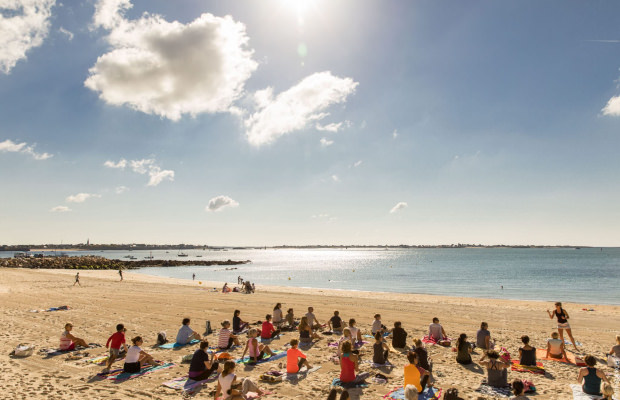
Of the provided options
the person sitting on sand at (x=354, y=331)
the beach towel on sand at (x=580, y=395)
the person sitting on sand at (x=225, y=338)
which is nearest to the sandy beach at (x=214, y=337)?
the beach towel on sand at (x=580, y=395)

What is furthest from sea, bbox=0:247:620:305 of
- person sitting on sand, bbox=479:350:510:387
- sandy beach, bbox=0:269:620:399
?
person sitting on sand, bbox=479:350:510:387

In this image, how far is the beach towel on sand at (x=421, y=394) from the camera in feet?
26.3

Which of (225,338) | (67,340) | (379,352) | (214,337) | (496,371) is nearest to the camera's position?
(496,371)

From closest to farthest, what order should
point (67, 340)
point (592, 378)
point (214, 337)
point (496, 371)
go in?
point (592, 378) < point (496, 371) < point (67, 340) < point (214, 337)

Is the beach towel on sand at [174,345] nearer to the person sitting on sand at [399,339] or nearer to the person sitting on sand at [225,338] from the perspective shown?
the person sitting on sand at [225,338]

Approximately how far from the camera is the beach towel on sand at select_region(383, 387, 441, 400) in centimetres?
802

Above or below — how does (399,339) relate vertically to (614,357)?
below

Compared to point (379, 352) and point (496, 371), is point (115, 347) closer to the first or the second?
point (379, 352)

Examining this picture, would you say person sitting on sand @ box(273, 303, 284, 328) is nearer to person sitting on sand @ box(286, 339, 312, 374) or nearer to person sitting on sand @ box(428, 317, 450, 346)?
person sitting on sand @ box(286, 339, 312, 374)

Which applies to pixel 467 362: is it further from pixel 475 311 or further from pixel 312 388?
pixel 475 311

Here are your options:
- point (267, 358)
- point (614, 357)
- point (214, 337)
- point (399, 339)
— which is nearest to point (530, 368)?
point (614, 357)

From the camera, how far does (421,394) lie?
26.9 feet

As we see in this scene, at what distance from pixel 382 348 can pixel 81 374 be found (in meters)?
8.64

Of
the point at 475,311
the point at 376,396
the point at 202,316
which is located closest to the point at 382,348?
the point at 376,396
